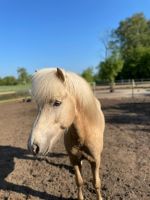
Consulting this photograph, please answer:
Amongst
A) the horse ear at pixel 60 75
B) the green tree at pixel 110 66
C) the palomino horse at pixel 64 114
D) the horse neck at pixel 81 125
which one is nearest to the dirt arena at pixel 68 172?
the palomino horse at pixel 64 114

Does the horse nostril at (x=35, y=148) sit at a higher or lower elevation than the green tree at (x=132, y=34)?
lower

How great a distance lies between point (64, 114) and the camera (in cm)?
251

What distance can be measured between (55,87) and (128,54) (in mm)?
52363

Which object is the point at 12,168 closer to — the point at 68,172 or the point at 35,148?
the point at 68,172

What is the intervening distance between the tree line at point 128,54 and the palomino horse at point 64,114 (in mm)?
26897

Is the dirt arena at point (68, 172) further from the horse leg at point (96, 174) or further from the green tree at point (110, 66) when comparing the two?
the green tree at point (110, 66)

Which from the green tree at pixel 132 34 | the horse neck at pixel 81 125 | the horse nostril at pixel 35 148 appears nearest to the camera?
the horse nostril at pixel 35 148

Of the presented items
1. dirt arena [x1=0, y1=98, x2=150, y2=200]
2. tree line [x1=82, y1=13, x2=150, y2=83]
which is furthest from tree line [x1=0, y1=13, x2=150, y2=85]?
dirt arena [x1=0, y1=98, x2=150, y2=200]

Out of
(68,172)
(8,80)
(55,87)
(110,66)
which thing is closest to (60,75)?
(55,87)

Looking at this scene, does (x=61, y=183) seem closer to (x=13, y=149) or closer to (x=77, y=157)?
(x=77, y=157)

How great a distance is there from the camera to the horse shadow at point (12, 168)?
3574 millimetres

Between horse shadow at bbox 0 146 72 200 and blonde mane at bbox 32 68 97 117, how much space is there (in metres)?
1.38

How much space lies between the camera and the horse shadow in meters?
3.57

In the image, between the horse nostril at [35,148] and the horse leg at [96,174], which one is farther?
the horse leg at [96,174]
